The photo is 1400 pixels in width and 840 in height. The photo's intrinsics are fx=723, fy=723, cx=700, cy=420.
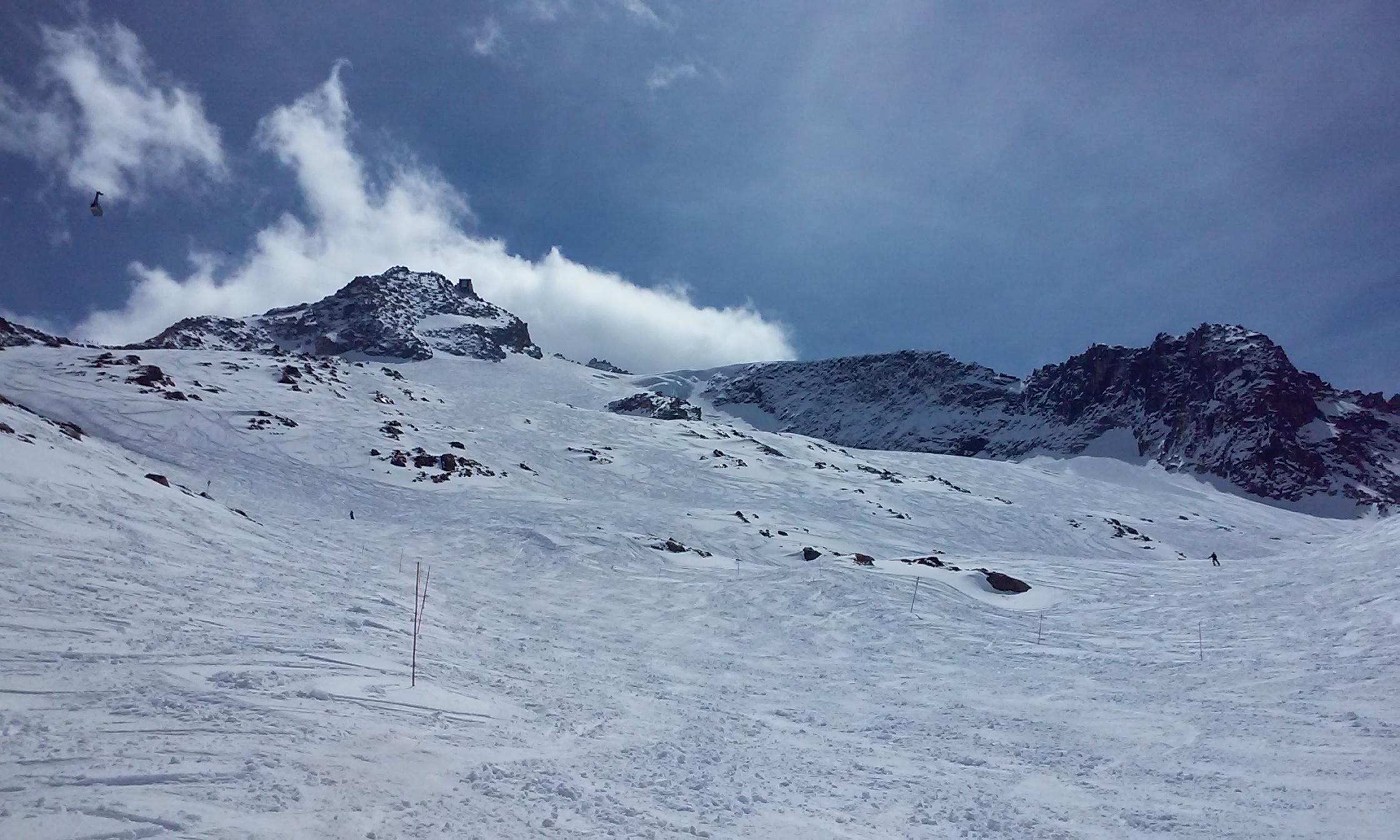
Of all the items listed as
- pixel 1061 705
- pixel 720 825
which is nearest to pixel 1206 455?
pixel 1061 705

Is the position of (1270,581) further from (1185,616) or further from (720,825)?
(720,825)

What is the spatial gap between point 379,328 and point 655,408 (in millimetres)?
56730

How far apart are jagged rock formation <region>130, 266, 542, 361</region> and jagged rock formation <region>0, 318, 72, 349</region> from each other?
34.2 m

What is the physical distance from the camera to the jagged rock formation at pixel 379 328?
11125cm

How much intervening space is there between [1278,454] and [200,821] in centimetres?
13544

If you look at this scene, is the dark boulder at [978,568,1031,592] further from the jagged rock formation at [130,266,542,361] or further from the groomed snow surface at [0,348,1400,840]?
the jagged rock formation at [130,266,542,361]

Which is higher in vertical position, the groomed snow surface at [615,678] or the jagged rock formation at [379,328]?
the jagged rock formation at [379,328]

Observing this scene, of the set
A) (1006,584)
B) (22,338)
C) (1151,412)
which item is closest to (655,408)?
(22,338)

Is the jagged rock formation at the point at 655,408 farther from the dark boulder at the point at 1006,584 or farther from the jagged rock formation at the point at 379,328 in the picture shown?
the dark boulder at the point at 1006,584

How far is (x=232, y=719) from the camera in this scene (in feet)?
22.4

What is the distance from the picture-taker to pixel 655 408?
87125mm

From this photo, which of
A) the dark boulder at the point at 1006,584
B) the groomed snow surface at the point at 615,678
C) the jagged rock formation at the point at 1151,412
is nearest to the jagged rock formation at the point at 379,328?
the jagged rock formation at the point at 1151,412

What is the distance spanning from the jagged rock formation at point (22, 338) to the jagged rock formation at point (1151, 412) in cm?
12536

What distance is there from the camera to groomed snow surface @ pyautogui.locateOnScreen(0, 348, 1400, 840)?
6141mm
